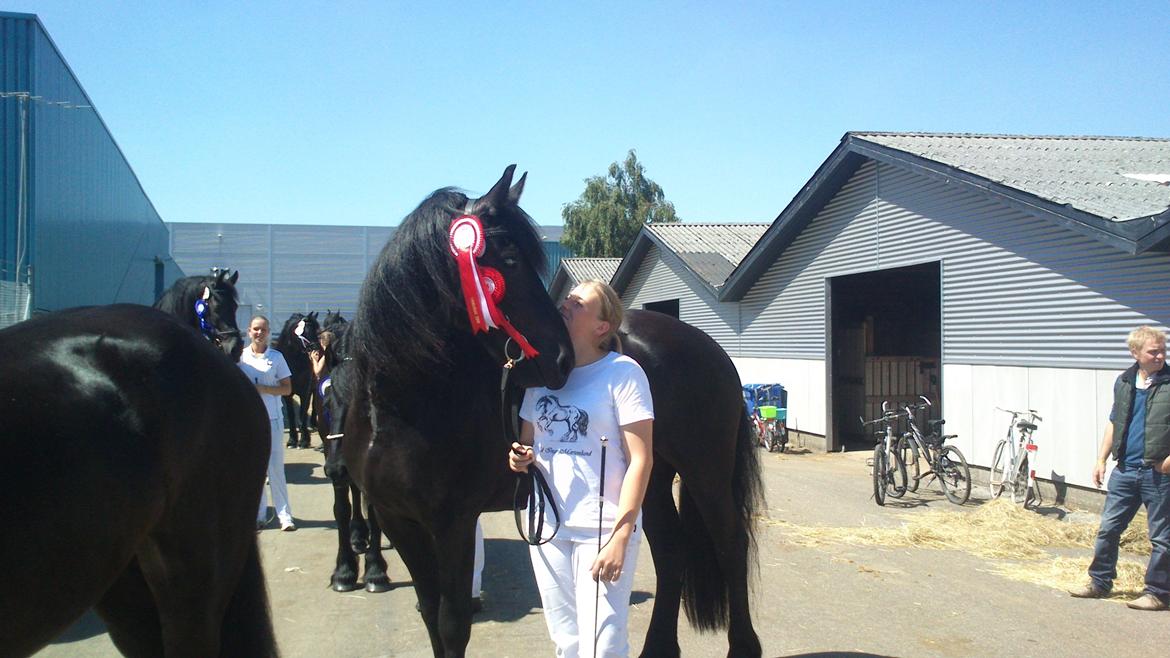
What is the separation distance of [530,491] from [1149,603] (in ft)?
15.9

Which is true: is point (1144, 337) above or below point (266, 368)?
above

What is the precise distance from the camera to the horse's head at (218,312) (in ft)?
22.2

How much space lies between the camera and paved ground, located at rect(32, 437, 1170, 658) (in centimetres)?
452

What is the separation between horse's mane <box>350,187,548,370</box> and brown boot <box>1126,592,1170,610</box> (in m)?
4.95

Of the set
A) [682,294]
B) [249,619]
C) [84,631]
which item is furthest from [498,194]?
[682,294]

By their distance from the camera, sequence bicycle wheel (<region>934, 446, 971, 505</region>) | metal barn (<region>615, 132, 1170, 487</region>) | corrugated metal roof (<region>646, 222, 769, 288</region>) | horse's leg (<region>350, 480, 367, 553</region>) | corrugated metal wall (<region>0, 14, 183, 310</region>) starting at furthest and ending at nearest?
corrugated metal roof (<region>646, 222, 769, 288</region>)
corrugated metal wall (<region>0, 14, 183, 310</region>)
bicycle wheel (<region>934, 446, 971, 505</region>)
metal barn (<region>615, 132, 1170, 487</region>)
horse's leg (<region>350, 480, 367, 553</region>)

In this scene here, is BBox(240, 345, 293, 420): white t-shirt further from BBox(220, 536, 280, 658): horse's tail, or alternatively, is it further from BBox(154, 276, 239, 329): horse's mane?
BBox(220, 536, 280, 658): horse's tail

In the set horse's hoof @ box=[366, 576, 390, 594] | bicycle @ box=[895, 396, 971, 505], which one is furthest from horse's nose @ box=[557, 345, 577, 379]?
bicycle @ box=[895, 396, 971, 505]

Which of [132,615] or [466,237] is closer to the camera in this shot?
[132,615]

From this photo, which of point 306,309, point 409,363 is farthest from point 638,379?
point 306,309

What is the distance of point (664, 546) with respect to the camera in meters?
4.27

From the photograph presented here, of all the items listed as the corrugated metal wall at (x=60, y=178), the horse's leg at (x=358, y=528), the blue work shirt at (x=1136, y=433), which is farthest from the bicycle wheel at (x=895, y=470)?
the corrugated metal wall at (x=60, y=178)

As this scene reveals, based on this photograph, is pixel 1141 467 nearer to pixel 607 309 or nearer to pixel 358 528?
pixel 607 309

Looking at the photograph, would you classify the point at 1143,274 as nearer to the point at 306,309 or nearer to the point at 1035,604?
the point at 1035,604
